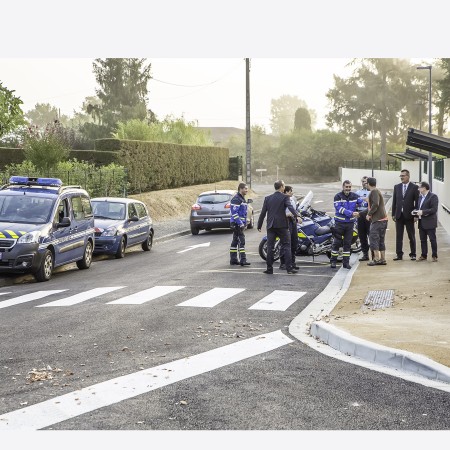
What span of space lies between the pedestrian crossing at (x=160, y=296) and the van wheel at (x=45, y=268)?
1.57 metres

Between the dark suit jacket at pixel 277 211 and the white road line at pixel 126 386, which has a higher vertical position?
the dark suit jacket at pixel 277 211

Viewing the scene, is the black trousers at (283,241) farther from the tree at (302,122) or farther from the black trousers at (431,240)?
the tree at (302,122)

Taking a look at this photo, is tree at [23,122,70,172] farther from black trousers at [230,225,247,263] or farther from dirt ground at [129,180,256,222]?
black trousers at [230,225,247,263]

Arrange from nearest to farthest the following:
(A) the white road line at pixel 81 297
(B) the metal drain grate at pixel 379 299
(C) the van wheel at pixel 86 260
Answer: (B) the metal drain grate at pixel 379 299 < (A) the white road line at pixel 81 297 < (C) the van wheel at pixel 86 260

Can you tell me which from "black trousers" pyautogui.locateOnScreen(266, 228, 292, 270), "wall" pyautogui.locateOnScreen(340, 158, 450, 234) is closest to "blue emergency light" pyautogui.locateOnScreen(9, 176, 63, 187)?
"black trousers" pyautogui.locateOnScreen(266, 228, 292, 270)

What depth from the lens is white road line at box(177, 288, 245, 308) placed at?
13.5m

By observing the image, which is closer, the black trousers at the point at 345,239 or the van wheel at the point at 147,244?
the black trousers at the point at 345,239

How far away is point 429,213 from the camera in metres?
18.9

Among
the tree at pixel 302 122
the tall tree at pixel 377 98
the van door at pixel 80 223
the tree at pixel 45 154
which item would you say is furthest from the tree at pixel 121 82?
the van door at pixel 80 223

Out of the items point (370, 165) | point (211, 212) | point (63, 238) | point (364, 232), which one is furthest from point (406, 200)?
point (370, 165)

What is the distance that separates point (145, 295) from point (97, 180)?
65.7ft

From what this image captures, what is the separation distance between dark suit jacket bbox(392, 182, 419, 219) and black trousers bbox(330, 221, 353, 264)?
148 centimetres

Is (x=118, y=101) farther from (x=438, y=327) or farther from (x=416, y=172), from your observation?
(x=438, y=327)

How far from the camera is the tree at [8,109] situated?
60.8 feet
